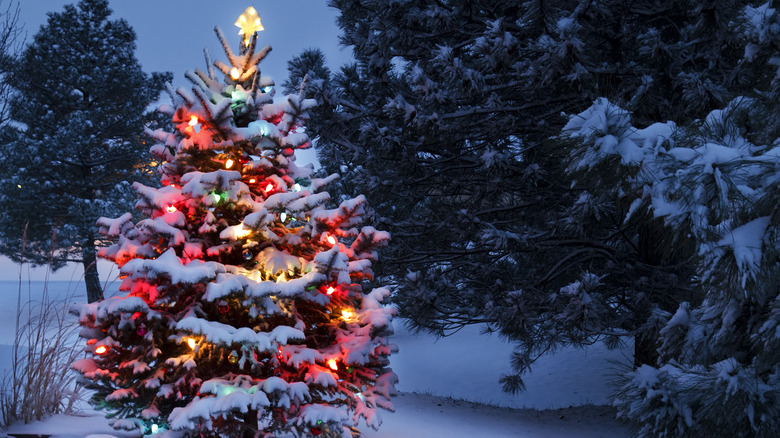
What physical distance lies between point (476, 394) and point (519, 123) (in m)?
7.46

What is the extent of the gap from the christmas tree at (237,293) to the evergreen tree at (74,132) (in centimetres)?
1185

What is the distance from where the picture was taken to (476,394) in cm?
1175

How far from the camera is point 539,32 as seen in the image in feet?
19.0

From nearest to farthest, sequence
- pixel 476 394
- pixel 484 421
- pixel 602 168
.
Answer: pixel 602 168 < pixel 484 421 < pixel 476 394

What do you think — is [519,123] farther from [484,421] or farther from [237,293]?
[237,293]

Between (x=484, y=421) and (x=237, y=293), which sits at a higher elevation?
(x=237, y=293)

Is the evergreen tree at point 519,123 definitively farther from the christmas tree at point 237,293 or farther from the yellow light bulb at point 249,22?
the christmas tree at point 237,293

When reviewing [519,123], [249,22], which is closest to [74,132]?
[249,22]

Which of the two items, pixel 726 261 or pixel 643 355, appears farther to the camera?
pixel 643 355

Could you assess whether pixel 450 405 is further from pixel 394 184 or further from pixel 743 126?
pixel 743 126

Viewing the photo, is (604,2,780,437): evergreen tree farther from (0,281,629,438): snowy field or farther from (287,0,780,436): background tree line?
(0,281,629,438): snowy field

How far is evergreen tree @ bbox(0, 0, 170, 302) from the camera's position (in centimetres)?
1434

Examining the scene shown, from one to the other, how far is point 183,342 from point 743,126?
11.6ft

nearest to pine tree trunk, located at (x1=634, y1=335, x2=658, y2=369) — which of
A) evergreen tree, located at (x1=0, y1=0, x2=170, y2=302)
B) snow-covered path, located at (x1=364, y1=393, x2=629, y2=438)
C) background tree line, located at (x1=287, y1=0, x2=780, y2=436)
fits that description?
background tree line, located at (x1=287, y1=0, x2=780, y2=436)
